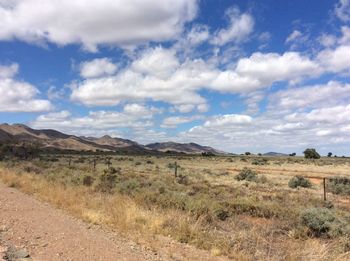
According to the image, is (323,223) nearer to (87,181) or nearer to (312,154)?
(87,181)

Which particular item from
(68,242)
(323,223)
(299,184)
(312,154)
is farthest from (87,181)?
(312,154)

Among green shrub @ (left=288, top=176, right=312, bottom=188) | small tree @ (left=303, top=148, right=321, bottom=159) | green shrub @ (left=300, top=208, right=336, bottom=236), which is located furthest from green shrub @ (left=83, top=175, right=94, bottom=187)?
small tree @ (left=303, top=148, right=321, bottom=159)

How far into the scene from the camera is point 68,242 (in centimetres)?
1027

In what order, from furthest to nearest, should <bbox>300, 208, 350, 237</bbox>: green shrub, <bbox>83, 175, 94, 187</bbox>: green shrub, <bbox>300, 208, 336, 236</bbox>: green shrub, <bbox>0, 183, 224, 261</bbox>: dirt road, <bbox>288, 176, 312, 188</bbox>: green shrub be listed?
<bbox>288, 176, 312, 188</bbox>: green shrub → <bbox>83, 175, 94, 187</bbox>: green shrub → <bbox>300, 208, 336, 236</bbox>: green shrub → <bbox>300, 208, 350, 237</bbox>: green shrub → <bbox>0, 183, 224, 261</bbox>: dirt road

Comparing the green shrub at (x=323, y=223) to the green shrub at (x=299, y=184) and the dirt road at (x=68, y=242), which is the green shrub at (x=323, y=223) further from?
the green shrub at (x=299, y=184)

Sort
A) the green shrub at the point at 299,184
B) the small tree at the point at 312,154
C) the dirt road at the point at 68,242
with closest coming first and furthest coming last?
the dirt road at the point at 68,242 < the green shrub at the point at 299,184 < the small tree at the point at 312,154

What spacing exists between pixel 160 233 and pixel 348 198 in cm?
1724

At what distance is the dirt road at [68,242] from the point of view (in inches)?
370

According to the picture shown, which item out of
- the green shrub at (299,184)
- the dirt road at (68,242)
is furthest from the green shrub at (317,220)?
the green shrub at (299,184)

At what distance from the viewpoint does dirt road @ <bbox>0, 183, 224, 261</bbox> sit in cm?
941

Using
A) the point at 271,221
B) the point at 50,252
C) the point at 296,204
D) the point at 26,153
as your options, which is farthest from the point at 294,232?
the point at 26,153

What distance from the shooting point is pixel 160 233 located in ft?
40.3

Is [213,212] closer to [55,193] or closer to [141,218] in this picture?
[141,218]

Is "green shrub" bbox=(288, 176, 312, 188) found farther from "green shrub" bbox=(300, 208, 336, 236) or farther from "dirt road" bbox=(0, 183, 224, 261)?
"dirt road" bbox=(0, 183, 224, 261)
